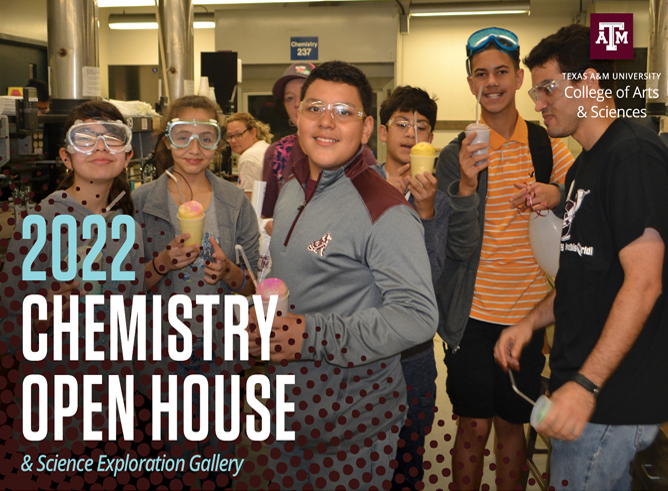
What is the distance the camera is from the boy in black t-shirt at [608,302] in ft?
5.12

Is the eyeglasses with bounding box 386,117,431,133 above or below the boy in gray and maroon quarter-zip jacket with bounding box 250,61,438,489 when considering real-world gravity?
above

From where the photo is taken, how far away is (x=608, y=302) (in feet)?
5.46

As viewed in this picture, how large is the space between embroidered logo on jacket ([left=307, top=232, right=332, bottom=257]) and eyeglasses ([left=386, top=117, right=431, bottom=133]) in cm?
122

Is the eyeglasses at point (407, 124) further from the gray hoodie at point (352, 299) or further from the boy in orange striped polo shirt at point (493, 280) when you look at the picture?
the gray hoodie at point (352, 299)

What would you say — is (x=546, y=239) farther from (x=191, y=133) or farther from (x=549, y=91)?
(x=191, y=133)

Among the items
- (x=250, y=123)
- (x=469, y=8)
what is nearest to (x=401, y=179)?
(x=250, y=123)

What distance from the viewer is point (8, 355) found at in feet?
6.86

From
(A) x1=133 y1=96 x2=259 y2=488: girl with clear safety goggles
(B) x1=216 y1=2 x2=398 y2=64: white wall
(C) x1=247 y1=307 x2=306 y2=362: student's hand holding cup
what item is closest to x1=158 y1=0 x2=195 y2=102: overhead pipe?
(B) x1=216 y1=2 x2=398 y2=64: white wall

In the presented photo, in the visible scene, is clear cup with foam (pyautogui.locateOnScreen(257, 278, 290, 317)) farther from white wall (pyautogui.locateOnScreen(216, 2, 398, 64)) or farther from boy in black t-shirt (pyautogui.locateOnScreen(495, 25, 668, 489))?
white wall (pyautogui.locateOnScreen(216, 2, 398, 64))

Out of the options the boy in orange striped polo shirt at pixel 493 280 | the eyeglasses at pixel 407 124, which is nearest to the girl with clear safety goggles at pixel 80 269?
the eyeglasses at pixel 407 124

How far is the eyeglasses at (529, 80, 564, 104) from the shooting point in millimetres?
1889

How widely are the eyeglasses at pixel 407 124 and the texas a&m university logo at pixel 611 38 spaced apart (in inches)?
30.4

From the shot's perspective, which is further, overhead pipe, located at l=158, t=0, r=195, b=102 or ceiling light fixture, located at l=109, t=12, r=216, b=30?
ceiling light fixture, located at l=109, t=12, r=216, b=30

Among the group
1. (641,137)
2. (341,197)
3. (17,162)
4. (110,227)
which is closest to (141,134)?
(17,162)
